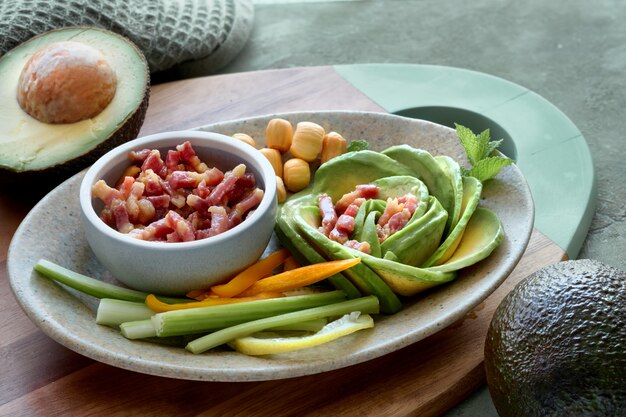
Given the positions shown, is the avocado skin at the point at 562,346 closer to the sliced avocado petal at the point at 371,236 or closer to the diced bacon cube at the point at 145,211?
the sliced avocado petal at the point at 371,236

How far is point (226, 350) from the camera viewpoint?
1381 millimetres

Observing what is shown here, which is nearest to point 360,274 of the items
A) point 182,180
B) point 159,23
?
point 182,180

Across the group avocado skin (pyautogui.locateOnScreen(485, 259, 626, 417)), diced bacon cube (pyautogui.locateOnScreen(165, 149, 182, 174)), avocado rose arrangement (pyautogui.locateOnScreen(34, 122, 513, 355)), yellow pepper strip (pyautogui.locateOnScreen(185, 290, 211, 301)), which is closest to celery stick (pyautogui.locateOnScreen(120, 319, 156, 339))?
avocado rose arrangement (pyautogui.locateOnScreen(34, 122, 513, 355))

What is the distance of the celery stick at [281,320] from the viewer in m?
1.35

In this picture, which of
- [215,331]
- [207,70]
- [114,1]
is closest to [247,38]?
[207,70]

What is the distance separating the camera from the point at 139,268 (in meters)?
1.43

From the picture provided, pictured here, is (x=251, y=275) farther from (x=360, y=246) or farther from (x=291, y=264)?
(x=360, y=246)

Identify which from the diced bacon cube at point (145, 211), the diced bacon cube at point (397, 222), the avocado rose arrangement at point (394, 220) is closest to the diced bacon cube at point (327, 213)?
the avocado rose arrangement at point (394, 220)

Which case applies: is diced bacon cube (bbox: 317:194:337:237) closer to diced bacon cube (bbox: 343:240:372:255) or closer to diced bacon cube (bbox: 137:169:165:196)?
diced bacon cube (bbox: 343:240:372:255)

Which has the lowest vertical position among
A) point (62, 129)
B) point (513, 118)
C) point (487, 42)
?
point (487, 42)

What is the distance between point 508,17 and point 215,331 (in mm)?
2126

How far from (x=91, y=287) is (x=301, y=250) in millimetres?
375

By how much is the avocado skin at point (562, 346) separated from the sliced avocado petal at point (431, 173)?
33cm

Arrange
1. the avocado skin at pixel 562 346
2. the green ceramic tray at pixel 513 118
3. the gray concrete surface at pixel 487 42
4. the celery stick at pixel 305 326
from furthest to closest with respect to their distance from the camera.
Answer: the gray concrete surface at pixel 487 42
the green ceramic tray at pixel 513 118
the celery stick at pixel 305 326
the avocado skin at pixel 562 346
